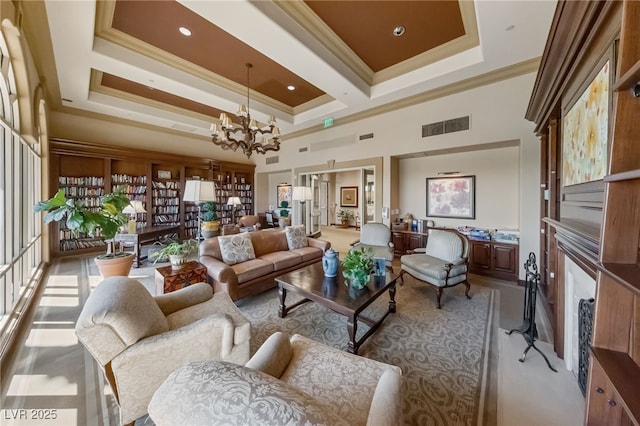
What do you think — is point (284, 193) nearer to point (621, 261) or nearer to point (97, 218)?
point (97, 218)

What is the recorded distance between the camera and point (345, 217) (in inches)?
415

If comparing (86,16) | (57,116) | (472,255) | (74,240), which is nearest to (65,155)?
(57,116)

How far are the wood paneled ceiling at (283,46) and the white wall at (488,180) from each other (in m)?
1.51

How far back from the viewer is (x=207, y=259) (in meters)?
3.24

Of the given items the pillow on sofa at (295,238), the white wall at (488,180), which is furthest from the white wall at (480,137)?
the pillow on sofa at (295,238)

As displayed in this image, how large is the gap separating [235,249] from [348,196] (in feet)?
25.1

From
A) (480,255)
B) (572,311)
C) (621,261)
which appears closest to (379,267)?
(572,311)

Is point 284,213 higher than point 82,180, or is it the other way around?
point 82,180

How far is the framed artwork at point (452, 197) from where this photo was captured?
4680 millimetres

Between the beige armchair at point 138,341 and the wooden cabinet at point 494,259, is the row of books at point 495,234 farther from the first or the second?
the beige armchair at point 138,341

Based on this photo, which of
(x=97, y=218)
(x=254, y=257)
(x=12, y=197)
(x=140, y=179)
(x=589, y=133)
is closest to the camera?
(x=589, y=133)

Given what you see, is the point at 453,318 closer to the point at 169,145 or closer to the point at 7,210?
the point at 7,210

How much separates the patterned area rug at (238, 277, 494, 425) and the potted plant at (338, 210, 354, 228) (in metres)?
6.92

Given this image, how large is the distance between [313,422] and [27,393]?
246cm
